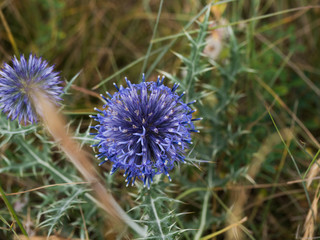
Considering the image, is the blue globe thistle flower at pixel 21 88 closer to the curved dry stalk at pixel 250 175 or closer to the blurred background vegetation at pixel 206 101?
the blurred background vegetation at pixel 206 101

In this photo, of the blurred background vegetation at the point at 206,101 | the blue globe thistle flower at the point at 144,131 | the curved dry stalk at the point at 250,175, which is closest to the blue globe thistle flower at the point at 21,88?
the blurred background vegetation at the point at 206,101

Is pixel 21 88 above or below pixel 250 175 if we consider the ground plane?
above

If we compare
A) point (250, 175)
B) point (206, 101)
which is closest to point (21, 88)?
point (206, 101)

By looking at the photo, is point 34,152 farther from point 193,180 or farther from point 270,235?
point 270,235

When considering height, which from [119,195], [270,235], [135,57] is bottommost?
[270,235]

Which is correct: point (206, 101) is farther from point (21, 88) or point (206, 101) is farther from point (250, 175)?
point (21, 88)

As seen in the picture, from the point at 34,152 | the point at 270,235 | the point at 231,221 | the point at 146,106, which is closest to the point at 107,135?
the point at 146,106

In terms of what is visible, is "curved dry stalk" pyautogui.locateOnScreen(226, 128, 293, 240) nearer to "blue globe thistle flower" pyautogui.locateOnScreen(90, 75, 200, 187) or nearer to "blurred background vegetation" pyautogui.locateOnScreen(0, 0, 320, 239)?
"blurred background vegetation" pyautogui.locateOnScreen(0, 0, 320, 239)
